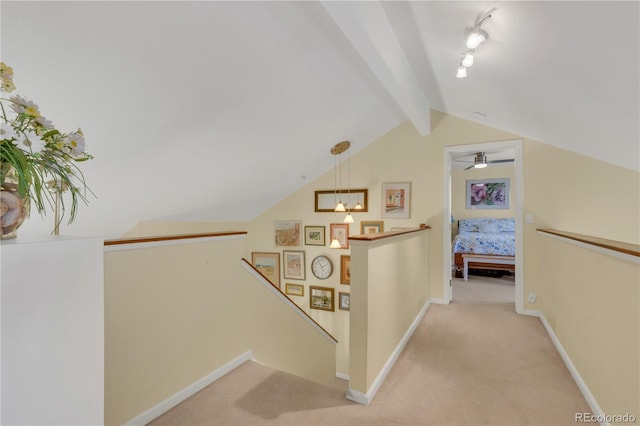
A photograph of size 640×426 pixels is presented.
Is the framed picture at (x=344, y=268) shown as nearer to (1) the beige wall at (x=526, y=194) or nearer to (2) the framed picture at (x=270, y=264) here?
(1) the beige wall at (x=526, y=194)

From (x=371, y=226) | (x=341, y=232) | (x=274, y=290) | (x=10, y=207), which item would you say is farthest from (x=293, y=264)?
(x=10, y=207)

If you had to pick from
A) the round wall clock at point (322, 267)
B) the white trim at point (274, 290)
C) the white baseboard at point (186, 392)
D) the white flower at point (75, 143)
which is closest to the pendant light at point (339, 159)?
the round wall clock at point (322, 267)

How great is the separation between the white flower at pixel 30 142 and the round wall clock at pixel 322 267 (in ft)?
13.8

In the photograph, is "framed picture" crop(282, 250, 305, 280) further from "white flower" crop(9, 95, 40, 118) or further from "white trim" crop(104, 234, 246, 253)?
"white flower" crop(9, 95, 40, 118)

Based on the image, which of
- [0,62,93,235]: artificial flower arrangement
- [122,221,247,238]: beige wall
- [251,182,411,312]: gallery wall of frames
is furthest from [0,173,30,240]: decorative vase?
[251,182,411,312]: gallery wall of frames

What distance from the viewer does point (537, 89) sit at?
236 centimetres

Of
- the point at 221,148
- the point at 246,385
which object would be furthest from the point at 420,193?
the point at 246,385

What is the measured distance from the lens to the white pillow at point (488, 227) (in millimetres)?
6188

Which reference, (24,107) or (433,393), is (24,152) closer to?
(24,107)

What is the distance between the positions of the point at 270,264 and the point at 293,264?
1.56 ft

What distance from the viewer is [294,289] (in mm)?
5160

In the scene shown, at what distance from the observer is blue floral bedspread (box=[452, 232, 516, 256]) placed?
524cm

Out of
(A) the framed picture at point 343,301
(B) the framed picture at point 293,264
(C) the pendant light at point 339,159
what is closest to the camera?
(C) the pendant light at point 339,159

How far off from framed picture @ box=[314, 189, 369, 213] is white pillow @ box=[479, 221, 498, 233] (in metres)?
3.27
